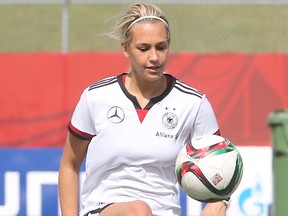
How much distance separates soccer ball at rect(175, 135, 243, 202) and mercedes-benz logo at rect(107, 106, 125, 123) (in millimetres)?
422

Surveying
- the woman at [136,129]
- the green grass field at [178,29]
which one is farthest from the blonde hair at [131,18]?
the green grass field at [178,29]

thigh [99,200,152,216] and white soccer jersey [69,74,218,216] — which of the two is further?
white soccer jersey [69,74,218,216]

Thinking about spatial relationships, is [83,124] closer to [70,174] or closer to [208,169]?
[70,174]

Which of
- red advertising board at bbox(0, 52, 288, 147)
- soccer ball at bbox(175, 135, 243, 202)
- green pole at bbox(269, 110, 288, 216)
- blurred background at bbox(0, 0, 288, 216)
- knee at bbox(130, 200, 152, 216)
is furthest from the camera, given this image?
red advertising board at bbox(0, 52, 288, 147)

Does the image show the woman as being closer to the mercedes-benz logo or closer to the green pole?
the mercedes-benz logo

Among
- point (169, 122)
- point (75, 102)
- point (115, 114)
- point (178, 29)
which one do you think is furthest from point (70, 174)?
point (178, 29)

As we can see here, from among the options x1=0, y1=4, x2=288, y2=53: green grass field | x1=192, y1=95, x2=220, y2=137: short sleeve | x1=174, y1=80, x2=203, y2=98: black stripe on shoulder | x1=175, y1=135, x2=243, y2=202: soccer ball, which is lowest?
x1=175, y1=135, x2=243, y2=202: soccer ball

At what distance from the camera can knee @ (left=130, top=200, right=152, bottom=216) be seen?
4.55m

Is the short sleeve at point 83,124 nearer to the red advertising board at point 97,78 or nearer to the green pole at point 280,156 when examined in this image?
the green pole at point 280,156

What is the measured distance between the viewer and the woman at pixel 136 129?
498 centimetres

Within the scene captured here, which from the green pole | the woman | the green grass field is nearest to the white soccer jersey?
the woman

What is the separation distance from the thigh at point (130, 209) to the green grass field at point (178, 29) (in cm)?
681

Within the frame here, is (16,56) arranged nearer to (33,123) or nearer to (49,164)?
(33,123)

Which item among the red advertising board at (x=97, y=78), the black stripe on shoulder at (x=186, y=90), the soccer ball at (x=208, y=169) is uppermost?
the red advertising board at (x=97, y=78)
